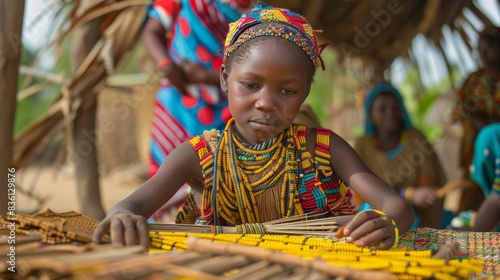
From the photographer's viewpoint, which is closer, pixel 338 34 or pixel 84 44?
pixel 84 44

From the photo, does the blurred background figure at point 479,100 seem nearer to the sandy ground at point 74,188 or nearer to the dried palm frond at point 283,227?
the dried palm frond at point 283,227

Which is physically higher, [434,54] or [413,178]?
[434,54]

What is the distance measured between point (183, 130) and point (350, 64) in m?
3.50

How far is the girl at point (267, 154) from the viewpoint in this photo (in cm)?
204

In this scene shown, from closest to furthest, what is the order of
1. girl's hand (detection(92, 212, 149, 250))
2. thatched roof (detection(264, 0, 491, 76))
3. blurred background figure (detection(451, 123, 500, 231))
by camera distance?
girl's hand (detection(92, 212, 149, 250)), blurred background figure (detection(451, 123, 500, 231)), thatched roof (detection(264, 0, 491, 76))

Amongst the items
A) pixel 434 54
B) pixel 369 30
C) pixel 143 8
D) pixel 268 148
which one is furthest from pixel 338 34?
pixel 268 148

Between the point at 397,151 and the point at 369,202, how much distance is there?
301 cm

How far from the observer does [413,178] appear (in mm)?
4941

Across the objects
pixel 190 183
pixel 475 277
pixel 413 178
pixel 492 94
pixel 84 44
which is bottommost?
pixel 475 277

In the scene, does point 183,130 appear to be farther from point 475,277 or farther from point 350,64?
point 350,64

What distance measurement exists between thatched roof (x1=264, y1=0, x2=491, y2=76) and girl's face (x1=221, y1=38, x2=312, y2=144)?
7.89 feet

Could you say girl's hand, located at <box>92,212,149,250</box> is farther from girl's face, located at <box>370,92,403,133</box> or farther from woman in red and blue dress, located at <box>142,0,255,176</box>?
girl's face, located at <box>370,92,403,133</box>

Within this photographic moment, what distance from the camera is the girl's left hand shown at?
168 cm

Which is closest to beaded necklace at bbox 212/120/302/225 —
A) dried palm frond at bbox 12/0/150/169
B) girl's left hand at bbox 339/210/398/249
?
girl's left hand at bbox 339/210/398/249
